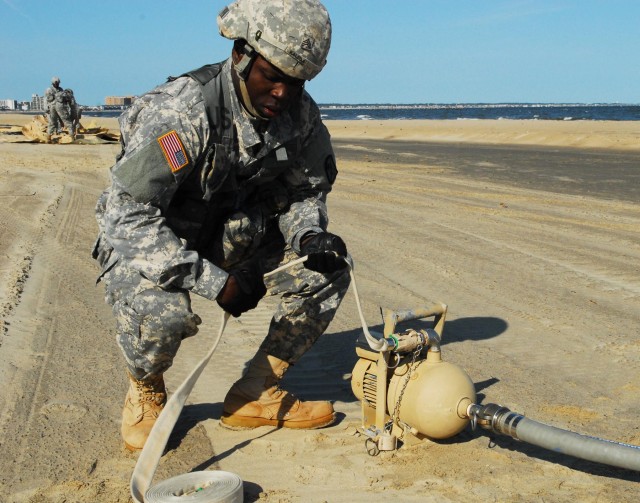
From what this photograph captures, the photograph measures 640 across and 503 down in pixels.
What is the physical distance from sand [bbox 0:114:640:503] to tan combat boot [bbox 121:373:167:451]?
0.08 metres

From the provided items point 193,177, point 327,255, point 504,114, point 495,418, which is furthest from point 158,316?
point 504,114

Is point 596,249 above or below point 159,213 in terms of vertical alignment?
below

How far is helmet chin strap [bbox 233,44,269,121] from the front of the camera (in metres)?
3.43

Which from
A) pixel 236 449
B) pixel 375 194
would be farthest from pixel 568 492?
pixel 375 194

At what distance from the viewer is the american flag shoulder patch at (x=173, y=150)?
10.8 feet

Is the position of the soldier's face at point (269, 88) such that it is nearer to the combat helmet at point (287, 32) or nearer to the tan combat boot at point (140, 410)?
the combat helmet at point (287, 32)

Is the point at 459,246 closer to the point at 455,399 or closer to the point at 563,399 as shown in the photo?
the point at 563,399

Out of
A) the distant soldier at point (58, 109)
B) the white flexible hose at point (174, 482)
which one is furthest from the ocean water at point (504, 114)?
the white flexible hose at point (174, 482)

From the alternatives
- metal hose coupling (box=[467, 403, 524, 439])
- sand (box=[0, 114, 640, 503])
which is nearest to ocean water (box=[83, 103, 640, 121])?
sand (box=[0, 114, 640, 503])

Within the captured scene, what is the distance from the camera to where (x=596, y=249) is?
786 cm

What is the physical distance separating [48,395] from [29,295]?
2.02 m

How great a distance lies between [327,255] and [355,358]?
144 cm

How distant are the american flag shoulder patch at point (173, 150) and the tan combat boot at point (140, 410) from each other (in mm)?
952

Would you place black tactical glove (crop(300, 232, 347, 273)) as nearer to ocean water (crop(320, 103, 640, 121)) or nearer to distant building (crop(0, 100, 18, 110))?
ocean water (crop(320, 103, 640, 121))
